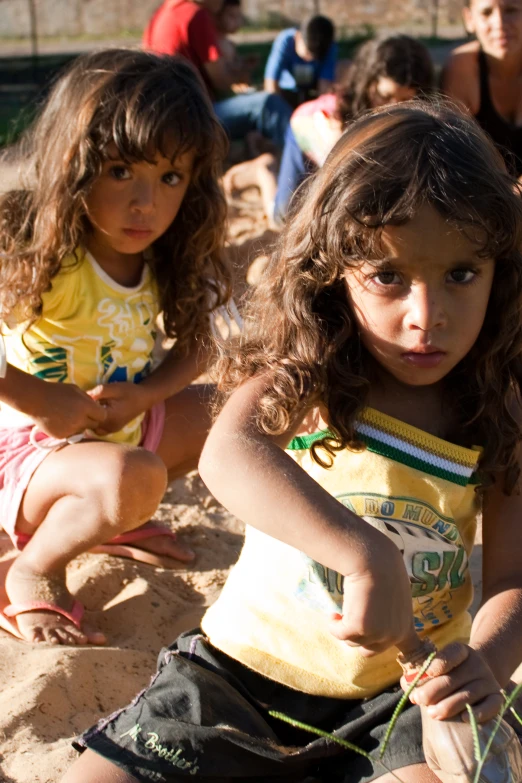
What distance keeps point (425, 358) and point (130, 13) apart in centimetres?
2205

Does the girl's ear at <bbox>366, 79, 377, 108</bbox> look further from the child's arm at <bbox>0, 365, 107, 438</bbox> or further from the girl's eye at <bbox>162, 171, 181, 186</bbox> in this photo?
the child's arm at <bbox>0, 365, 107, 438</bbox>

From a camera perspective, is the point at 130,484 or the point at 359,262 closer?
the point at 359,262

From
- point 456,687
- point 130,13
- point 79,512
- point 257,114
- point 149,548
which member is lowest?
point 130,13

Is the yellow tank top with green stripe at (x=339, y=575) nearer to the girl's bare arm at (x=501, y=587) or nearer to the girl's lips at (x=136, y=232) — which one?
the girl's bare arm at (x=501, y=587)

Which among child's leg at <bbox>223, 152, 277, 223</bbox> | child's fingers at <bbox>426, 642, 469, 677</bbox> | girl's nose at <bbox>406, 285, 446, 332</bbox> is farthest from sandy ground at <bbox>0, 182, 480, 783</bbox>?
child's leg at <bbox>223, 152, 277, 223</bbox>

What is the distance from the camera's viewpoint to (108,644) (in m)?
2.57

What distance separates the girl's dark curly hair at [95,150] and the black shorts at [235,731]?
1315mm

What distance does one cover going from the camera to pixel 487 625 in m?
1.75

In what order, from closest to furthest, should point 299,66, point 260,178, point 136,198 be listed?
point 136,198 < point 260,178 < point 299,66

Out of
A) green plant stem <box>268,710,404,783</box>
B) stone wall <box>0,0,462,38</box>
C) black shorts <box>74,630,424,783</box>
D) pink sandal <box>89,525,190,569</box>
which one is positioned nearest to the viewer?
green plant stem <box>268,710,404,783</box>

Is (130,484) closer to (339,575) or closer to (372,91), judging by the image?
(339,575)

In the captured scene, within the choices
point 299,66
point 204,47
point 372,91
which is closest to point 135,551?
point 372,91

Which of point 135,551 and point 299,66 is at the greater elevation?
point 135,551

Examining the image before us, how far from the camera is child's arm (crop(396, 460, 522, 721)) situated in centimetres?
148
